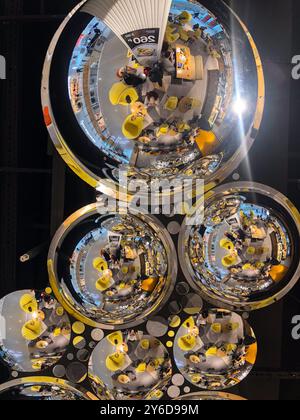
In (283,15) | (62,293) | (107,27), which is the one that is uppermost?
(283,15)

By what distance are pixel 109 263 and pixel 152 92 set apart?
71cm

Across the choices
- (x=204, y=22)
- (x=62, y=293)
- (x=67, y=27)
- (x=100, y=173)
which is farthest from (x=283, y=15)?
(x=62, y=293)

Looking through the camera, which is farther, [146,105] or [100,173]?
[100,173]

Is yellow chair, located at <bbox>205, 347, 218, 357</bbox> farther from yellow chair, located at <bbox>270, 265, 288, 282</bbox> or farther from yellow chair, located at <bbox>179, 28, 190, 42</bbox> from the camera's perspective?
yellow chair, located at <bbox>179, 28, 190, 42</bbox>

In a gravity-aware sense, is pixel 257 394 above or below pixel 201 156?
below

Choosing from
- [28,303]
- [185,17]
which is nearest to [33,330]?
[28,303]

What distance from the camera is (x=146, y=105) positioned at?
1460mm

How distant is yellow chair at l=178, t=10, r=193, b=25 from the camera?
146cm

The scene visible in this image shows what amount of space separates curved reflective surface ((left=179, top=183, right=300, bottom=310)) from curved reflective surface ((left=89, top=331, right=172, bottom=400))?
34 centimetres

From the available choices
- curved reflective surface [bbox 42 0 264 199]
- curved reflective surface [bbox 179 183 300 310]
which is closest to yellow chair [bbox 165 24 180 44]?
curved reflective surface [bbox 42 0 264 199]

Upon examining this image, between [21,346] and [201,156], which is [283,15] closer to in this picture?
[201,156]

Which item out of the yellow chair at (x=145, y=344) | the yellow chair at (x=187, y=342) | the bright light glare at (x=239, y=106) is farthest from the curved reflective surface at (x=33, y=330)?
the bright light glare at (x=239, y=106)

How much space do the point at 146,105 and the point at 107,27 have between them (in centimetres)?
32

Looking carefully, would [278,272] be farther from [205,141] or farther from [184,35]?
[184,35]
